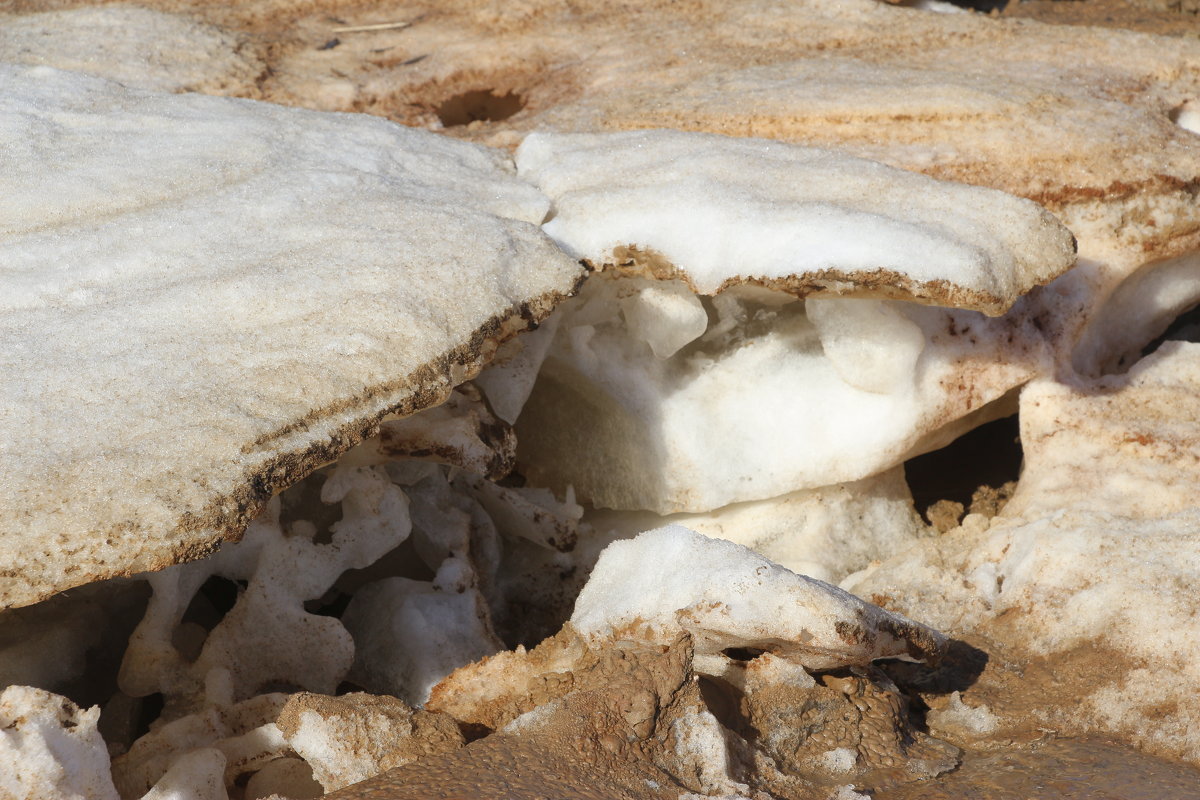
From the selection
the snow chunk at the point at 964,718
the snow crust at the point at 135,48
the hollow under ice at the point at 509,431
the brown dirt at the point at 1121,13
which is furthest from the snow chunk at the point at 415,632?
the brown dirt at the point at 1121,13

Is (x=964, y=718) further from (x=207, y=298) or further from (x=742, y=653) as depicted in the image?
(x=207, y=298)

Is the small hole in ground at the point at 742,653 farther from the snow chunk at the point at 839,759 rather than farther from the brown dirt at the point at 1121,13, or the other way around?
the brown dirt at the point at 1121,13

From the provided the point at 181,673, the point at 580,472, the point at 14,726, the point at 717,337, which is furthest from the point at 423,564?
the point at 14,726

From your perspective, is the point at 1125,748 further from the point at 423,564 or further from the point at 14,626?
the point at 14,626

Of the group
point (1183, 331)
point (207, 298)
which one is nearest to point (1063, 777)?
point (207, 298)

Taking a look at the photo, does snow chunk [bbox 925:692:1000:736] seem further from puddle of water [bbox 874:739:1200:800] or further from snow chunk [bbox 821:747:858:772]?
snow chunk [bbox 821:747:858:772]

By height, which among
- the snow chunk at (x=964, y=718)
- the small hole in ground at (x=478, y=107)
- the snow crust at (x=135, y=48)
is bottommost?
the snow chunk at (x=964, y=718)
